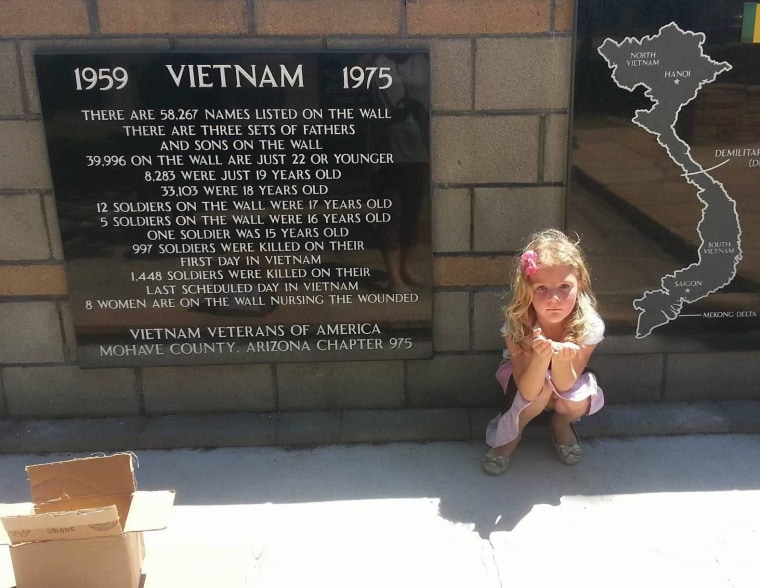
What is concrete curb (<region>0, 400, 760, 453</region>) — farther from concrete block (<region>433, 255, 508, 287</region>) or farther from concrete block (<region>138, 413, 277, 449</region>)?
concrete block (<region>433, 255, 508, 287</region>)

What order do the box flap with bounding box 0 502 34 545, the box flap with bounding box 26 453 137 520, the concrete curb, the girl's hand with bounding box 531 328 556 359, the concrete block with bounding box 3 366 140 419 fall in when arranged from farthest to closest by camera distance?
the concrete block with bounding box 3 366 140 419 → the concrete curb → the girl's hand with bounding box 531 328 556 359 → the box flap with bounding box 26 453 137 520 → the box flap with bounding box 0 502 34 545

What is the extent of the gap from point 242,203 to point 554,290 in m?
1.40

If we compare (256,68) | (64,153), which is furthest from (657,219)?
(64,153)

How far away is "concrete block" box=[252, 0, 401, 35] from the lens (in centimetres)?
293

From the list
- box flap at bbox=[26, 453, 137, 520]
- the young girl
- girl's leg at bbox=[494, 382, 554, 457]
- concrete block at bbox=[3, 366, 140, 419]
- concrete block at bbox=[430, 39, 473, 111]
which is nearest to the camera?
box flap at bbox=[26, 453, 137, 520]

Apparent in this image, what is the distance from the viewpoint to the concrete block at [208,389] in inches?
131

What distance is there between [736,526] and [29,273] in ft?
10.4

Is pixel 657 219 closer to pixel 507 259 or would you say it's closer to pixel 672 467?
pixel 507 259

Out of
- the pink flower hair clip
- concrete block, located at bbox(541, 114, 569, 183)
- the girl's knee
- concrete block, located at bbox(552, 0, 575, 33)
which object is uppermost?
concrete block, located at bbox(552, 0, 575, 33)

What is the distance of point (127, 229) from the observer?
10.1 ft

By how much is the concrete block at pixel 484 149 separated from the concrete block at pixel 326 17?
0.47 m

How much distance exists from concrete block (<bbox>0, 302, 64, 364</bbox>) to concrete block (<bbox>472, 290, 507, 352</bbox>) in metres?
1.98

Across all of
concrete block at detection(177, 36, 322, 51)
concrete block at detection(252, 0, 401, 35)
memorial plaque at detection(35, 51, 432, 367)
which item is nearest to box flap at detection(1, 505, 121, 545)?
memorial plaque at detection(35, 51, 432, 367)

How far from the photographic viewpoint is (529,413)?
2.95 metres
